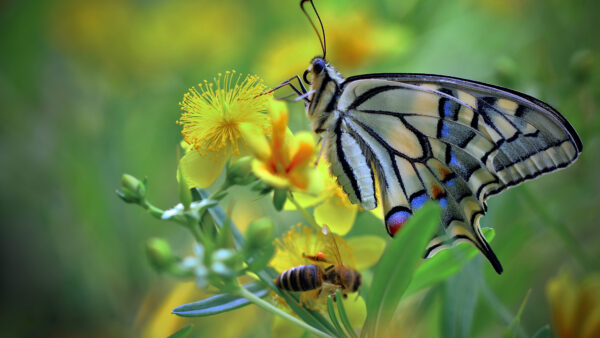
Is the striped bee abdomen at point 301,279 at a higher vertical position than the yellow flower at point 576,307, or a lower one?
higher

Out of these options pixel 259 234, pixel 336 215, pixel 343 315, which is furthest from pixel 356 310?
pixel 259 234

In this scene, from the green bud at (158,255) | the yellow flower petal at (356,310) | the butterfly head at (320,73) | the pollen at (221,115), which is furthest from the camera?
the butterfly head at (320,73)

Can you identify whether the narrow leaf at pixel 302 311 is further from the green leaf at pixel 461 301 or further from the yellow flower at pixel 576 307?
the yellow flower at pixel 576 307

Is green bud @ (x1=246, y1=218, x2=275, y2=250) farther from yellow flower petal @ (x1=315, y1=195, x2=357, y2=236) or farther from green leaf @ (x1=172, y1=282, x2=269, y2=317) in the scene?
yellow flower petal @ (x1=315, y1=195, x2=357, y2=236)

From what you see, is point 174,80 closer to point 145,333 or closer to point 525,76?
point 145,333

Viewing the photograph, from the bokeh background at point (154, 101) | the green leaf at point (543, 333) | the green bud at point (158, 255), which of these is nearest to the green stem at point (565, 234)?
the bokeh background at point (154, 101)

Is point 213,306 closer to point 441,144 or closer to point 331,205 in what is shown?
point 331,205

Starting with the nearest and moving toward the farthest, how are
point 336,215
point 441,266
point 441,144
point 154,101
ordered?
point 441,266
point 336,215
point 441,144
point 154,101

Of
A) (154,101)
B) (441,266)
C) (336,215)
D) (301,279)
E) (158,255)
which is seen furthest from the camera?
(154,101)
